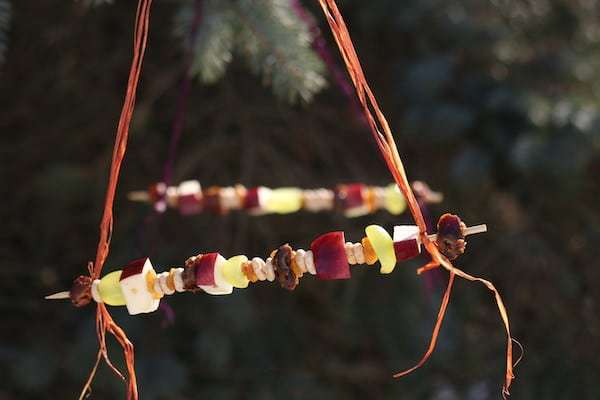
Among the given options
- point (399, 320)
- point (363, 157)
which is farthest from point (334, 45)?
point (399, 320)

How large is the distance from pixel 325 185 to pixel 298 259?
79 centimetres

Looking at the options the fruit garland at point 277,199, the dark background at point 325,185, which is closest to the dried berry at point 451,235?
the fruit garland at point 277,199

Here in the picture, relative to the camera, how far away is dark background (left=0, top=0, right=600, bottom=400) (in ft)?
3.14

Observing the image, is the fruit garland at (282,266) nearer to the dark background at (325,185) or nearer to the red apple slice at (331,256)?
the red apple slice at (331,256)

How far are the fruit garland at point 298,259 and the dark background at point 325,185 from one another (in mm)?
543

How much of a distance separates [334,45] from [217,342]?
499 millimetres

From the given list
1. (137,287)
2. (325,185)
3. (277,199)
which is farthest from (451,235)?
(325,185)

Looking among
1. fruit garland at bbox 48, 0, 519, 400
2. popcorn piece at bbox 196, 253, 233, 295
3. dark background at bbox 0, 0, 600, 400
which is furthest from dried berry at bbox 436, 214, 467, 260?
dark background at bbox 0, 0, 600, 400

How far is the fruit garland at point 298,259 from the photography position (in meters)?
0.34

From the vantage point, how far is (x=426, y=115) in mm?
1006

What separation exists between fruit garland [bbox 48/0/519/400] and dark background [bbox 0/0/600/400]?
1.78 ft

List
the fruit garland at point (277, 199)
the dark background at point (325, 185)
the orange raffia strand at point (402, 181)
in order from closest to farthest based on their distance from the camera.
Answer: the orange raffia strand at point (402, 181) → the fruit garland at point (277, 199) → the dark background at point (325, 185)

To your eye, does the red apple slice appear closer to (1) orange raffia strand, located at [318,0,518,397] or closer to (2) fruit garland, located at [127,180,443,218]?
(1) orange raffia strand, located at [318,0,518,397]

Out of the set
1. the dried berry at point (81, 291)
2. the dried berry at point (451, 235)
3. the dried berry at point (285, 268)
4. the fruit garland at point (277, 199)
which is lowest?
the fruit garland at point (277, 199)
